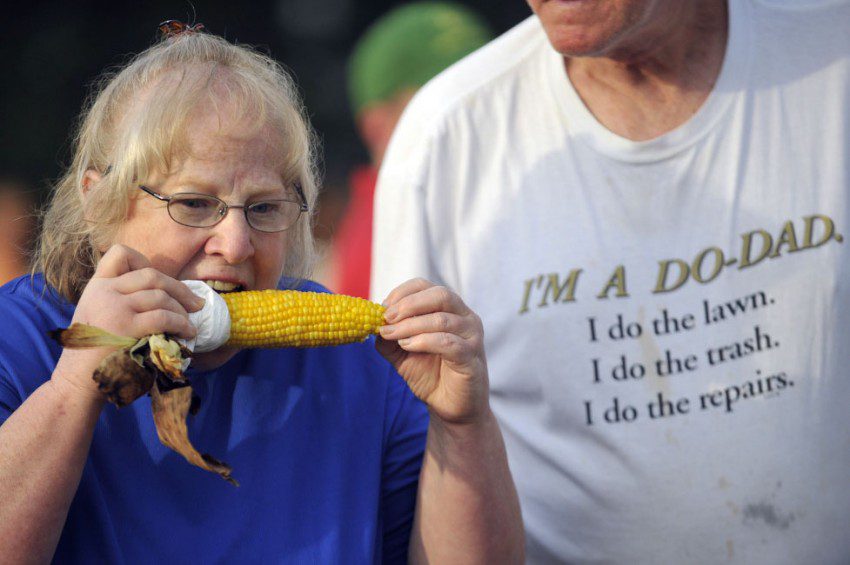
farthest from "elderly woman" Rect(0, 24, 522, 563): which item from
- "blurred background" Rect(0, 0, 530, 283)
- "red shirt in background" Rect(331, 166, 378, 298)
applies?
"blurred background" Rect(0, 0, 530, 283)

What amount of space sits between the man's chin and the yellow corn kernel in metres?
0.12

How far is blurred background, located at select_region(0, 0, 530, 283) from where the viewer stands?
26.0 ft

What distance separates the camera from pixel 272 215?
2498mm

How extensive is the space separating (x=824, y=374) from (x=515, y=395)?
787 mm

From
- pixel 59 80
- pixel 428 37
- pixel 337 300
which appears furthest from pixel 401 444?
pixel 59 80

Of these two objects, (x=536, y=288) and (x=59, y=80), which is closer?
(x=536, y=288)

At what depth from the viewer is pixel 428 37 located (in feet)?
18.2

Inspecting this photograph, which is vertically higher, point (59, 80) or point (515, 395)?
point (59, 80)

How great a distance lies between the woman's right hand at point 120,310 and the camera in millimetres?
2062

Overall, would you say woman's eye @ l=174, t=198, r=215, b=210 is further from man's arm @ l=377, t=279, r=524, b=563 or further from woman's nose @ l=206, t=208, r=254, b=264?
man's arm @ l=377, t=279, r=524, b=563

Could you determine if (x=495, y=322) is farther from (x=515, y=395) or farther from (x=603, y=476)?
(x=603, y=476)

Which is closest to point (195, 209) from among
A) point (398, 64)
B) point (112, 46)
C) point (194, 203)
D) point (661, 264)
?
point (194, 203)

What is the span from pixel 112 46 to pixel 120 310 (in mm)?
6495

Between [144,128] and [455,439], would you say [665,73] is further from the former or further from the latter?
[144,128]
